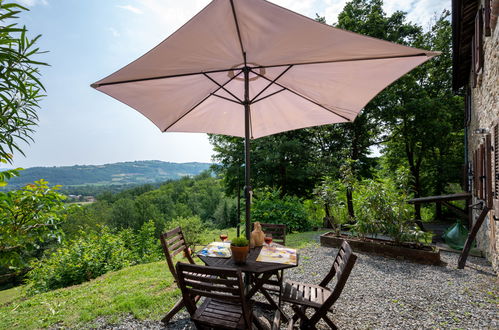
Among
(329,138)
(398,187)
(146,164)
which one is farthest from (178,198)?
(146,164)

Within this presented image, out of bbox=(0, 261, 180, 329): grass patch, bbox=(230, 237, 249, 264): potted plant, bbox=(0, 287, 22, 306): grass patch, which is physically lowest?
bbox=(0, 287, 22, 306): grass patch

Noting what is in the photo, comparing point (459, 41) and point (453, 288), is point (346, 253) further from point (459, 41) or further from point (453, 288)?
point (459, 41)

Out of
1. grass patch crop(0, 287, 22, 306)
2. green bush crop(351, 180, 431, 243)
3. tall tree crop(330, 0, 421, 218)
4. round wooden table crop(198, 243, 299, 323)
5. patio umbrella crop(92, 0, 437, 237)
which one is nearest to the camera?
patio umbrella crop(92, 0, 437, 237)

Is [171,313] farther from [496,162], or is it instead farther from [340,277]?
[496,162]

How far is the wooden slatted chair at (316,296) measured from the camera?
6.88 feet

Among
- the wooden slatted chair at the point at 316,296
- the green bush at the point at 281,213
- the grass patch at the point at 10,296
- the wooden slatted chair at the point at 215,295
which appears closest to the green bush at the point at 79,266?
the grass patch at the point at 10,296

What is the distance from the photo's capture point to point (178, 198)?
4122cm

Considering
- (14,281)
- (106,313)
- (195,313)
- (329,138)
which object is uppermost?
(329,138)

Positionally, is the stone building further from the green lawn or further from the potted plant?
the green lawn

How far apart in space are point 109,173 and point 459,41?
78.4 m

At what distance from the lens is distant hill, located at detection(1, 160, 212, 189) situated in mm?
54438

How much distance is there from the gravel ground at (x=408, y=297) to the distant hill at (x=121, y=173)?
5083cm

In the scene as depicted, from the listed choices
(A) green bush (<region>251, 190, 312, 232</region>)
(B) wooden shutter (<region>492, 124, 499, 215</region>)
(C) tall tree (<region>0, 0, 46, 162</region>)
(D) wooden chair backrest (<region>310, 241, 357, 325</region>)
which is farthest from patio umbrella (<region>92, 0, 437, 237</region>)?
(A) green bush (<region>251, 190, 312, 232</region>)

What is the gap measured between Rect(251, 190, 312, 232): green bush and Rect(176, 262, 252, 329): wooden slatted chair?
19.5 feet
